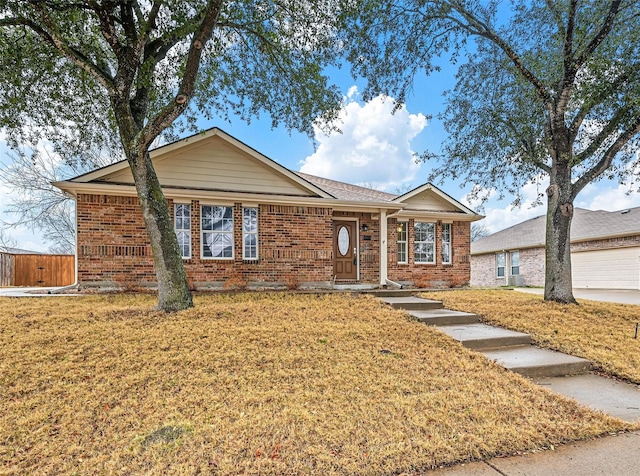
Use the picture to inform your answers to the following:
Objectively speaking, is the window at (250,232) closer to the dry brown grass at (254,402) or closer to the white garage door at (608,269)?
the dry brown grass at (254,402)

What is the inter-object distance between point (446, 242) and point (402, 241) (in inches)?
77.7

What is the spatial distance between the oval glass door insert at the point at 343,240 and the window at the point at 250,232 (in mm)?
2930

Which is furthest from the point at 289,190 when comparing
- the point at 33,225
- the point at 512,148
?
the point at 33,225

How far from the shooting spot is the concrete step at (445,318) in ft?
21.8

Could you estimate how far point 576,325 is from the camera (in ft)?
21.7

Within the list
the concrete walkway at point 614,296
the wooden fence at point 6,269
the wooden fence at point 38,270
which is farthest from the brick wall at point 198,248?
the wooden fence at point 6,269

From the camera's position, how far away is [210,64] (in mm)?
9266

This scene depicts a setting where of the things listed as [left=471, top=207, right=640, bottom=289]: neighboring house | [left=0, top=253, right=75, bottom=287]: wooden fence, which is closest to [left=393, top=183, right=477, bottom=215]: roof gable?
[left=471, top=207, right=640, bottom=289]: neighboring house

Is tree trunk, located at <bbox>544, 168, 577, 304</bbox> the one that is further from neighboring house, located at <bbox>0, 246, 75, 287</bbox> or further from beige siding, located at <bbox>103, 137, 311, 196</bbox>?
neighboring house, located at <bbox>0, 246, 75, 287</bbox>

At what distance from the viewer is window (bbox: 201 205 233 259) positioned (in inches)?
405

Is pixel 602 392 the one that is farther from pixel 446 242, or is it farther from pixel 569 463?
pixel 446 242

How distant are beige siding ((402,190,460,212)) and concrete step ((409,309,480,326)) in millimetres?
6812

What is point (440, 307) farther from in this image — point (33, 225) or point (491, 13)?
point (33, 225)

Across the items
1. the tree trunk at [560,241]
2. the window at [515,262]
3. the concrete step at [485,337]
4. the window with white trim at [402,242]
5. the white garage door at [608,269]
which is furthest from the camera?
the window at [515,262]
